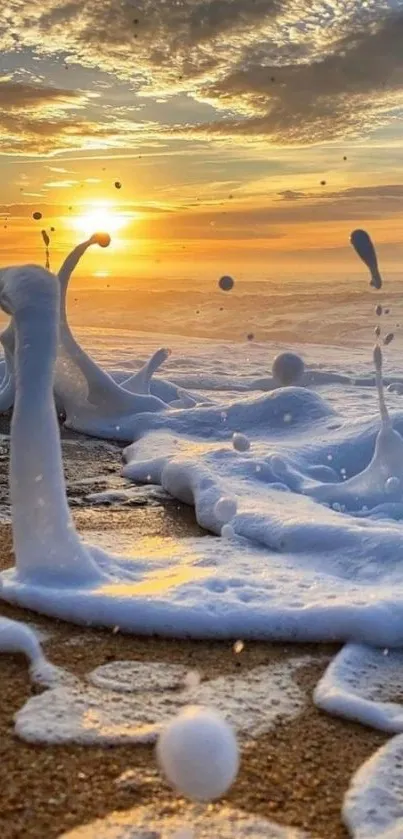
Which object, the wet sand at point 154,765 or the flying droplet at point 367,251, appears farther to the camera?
the flying droplet at point 367,251

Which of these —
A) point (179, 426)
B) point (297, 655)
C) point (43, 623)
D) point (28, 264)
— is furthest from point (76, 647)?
point (179, 426)

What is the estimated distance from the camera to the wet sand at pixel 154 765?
2.07 meters

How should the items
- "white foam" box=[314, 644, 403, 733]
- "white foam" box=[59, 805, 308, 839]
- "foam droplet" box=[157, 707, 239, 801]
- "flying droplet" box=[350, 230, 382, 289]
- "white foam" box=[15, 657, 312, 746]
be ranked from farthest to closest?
1. "flying droplet" box=[350, 230, 382, 289]
2. "white foam" box=[314, 644, 403, 733]
3. "white foam" box=[15, 657, 312, 746]
4. "white foam" box=[59, 805, 308, 839]
5. "foam droplet" box=[157, 707, 239, 801]

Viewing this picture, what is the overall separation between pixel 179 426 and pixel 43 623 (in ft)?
13.3

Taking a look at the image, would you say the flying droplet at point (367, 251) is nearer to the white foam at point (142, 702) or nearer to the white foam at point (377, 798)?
the white foam at point (142, 702)

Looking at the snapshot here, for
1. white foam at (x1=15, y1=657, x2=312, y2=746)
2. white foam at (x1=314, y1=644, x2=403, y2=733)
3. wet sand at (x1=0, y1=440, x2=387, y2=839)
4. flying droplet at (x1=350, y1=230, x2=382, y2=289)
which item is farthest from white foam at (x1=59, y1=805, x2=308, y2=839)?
flying droplet at (x1=350, y1=230, x2=382, y2=289)

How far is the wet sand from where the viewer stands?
2.07 metres

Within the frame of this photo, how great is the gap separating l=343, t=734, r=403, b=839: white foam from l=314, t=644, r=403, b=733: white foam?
0.54ft

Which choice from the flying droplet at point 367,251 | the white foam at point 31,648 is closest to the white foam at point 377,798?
the white foam at point 31,648

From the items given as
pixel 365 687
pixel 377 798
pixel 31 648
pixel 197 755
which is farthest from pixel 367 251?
pixel 197 755

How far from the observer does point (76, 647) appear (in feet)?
9.68

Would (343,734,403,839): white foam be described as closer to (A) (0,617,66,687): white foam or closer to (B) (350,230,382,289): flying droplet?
(A) (0,617,66,687): white foam

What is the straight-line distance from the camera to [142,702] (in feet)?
8.50

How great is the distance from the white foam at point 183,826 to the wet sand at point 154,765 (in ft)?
0.09
